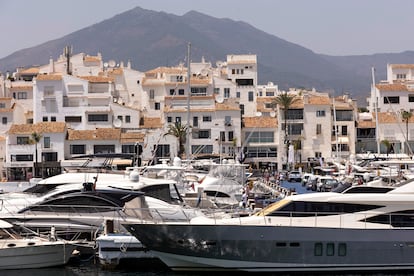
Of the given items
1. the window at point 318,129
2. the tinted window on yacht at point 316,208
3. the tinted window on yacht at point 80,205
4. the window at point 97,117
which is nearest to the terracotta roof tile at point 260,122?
the window at point 318,129

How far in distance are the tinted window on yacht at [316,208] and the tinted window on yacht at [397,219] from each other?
380 millimetres

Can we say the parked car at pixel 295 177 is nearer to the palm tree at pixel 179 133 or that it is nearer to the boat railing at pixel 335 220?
the palm tree at pixel 179 133

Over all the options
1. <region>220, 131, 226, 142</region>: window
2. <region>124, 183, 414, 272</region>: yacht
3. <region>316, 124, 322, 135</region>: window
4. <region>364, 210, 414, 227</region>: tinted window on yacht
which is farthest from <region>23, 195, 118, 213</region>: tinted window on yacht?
<region>316, 124, 322, 135</region>: window

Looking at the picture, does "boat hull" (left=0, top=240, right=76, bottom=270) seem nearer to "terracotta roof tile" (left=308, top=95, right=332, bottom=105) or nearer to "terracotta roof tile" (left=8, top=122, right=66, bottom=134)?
"terracotta roof tile" (left=8, top=122, right=66, bottom=134)

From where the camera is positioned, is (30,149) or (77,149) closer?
(30,149)

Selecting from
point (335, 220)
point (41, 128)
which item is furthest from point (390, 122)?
point (335, 220)

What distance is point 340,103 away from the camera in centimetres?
8088

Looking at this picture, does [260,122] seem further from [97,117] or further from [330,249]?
[330,249]

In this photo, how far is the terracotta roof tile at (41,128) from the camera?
7006 cm

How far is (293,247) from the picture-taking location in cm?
2503

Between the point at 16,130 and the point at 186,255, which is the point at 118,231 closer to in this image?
the point at 186,255

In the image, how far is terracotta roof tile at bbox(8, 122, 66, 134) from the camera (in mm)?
70062

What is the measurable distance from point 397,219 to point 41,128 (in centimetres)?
4973

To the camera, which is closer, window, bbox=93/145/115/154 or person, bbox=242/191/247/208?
person, bbox=242/191/247/208
